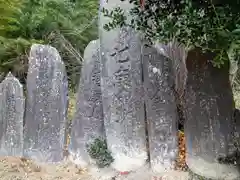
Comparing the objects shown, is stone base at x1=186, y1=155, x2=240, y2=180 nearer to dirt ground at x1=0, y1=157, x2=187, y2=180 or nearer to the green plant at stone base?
dirt ground at x1=0, y1=157, x2=187, y2=180

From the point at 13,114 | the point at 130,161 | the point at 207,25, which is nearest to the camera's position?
the point at 207,25

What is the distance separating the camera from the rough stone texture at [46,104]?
4.17 metres

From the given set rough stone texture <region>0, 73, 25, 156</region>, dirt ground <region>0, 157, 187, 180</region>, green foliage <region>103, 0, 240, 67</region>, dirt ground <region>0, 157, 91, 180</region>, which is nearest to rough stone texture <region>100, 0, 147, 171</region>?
dirt ground <region>0, 157, 187, 180</region>

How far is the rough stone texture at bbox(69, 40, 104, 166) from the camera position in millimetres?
4152

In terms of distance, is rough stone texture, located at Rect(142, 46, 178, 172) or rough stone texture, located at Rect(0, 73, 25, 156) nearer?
rough stone texture, located at Rect(142, 46, 178, 172)

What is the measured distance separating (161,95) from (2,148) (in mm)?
1837

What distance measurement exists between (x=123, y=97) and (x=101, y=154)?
0.63 m

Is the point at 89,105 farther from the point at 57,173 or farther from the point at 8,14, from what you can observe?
the point at 8,14

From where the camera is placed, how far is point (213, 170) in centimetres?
380

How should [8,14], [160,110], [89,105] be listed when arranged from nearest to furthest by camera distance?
[160,110] → [89,105] → [8,14]

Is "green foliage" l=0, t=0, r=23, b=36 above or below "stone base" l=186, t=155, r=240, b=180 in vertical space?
above

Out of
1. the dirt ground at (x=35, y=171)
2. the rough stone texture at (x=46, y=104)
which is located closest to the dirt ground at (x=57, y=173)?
the dirt ground at (x=35, y=171)

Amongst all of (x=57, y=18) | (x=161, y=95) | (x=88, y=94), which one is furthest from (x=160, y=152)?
(x=57, y=18)

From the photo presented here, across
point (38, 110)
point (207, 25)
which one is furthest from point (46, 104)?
point (207, 25)
